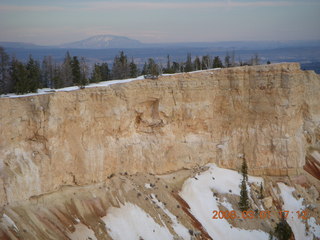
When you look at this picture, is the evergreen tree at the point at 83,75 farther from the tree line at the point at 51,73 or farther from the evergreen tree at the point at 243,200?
the evergreen tree at the point at 243,200

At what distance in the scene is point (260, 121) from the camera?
3816cm

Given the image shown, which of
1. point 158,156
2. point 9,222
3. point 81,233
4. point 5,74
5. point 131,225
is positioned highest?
point 5,74

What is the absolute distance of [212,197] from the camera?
34406 mm

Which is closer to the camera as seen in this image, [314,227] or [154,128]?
[314,227]

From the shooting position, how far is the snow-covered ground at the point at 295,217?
33.4m

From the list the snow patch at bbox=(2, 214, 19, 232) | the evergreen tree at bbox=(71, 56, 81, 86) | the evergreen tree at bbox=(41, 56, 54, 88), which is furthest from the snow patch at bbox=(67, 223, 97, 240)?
the evergreen tree at bbox=(41, 56, 54, 88)

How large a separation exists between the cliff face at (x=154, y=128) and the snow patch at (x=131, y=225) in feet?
11.3

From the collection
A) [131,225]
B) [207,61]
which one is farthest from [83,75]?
[207,61]

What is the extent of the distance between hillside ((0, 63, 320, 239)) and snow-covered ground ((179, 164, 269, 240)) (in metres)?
0.10

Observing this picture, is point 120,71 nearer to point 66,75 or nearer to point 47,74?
point 66,75

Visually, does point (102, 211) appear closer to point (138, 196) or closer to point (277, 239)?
point (138, 196)

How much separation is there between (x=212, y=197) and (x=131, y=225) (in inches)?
375

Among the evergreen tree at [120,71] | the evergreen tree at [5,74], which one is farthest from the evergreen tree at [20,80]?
the evergreen tree at [120,71]
